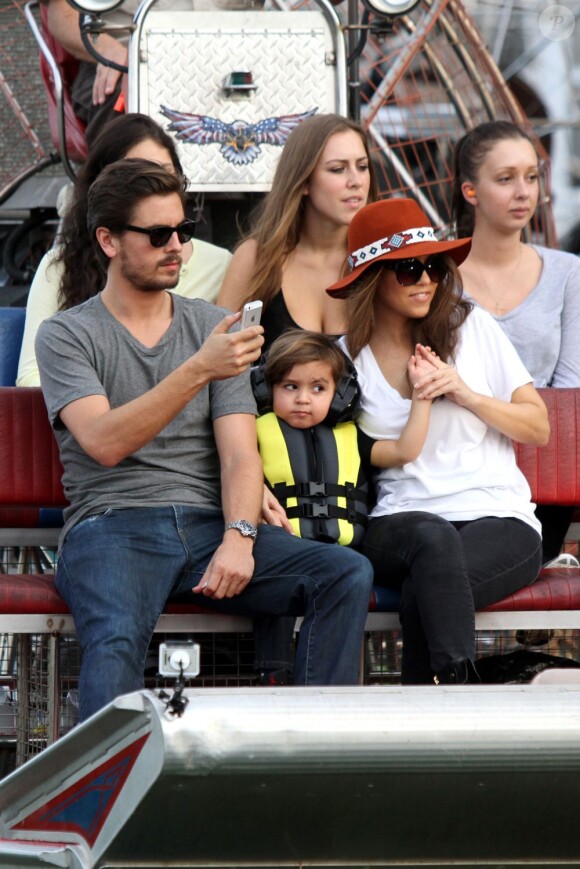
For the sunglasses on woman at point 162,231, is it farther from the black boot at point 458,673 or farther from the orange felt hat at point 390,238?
the black boot at point 458,673

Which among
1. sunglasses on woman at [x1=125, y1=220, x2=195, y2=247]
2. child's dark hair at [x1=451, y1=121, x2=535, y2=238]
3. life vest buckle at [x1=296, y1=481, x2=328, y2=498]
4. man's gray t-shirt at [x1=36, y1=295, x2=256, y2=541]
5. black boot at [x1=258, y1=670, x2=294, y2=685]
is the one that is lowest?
black boot at [x1=258, y1=670, x2=294, y2=685]

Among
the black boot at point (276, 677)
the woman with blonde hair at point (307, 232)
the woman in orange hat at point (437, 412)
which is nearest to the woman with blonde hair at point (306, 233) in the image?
the woman with blonde hair at point (307, 232)

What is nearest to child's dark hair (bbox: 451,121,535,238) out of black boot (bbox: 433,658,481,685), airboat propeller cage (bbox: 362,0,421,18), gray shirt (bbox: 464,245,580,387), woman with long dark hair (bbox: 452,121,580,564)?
woman with long dark hair (bbox: 452,121,580,564)

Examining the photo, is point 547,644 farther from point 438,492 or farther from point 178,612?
point 178,612

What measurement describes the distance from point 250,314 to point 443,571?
76 cm

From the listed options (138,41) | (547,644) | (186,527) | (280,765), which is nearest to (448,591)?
(186,527)

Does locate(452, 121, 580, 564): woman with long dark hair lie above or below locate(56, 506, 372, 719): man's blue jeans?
above

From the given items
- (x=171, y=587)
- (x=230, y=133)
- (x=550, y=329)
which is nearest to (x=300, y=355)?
(x=171, y=587)

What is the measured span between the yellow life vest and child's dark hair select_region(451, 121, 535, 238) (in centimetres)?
139

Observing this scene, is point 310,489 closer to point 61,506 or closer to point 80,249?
point 61,506

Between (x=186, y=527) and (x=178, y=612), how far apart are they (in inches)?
8.0

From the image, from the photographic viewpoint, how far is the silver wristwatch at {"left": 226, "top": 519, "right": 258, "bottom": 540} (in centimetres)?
337

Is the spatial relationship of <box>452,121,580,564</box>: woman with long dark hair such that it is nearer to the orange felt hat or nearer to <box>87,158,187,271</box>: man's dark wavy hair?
the orange felt hat

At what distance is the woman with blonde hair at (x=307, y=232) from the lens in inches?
168
